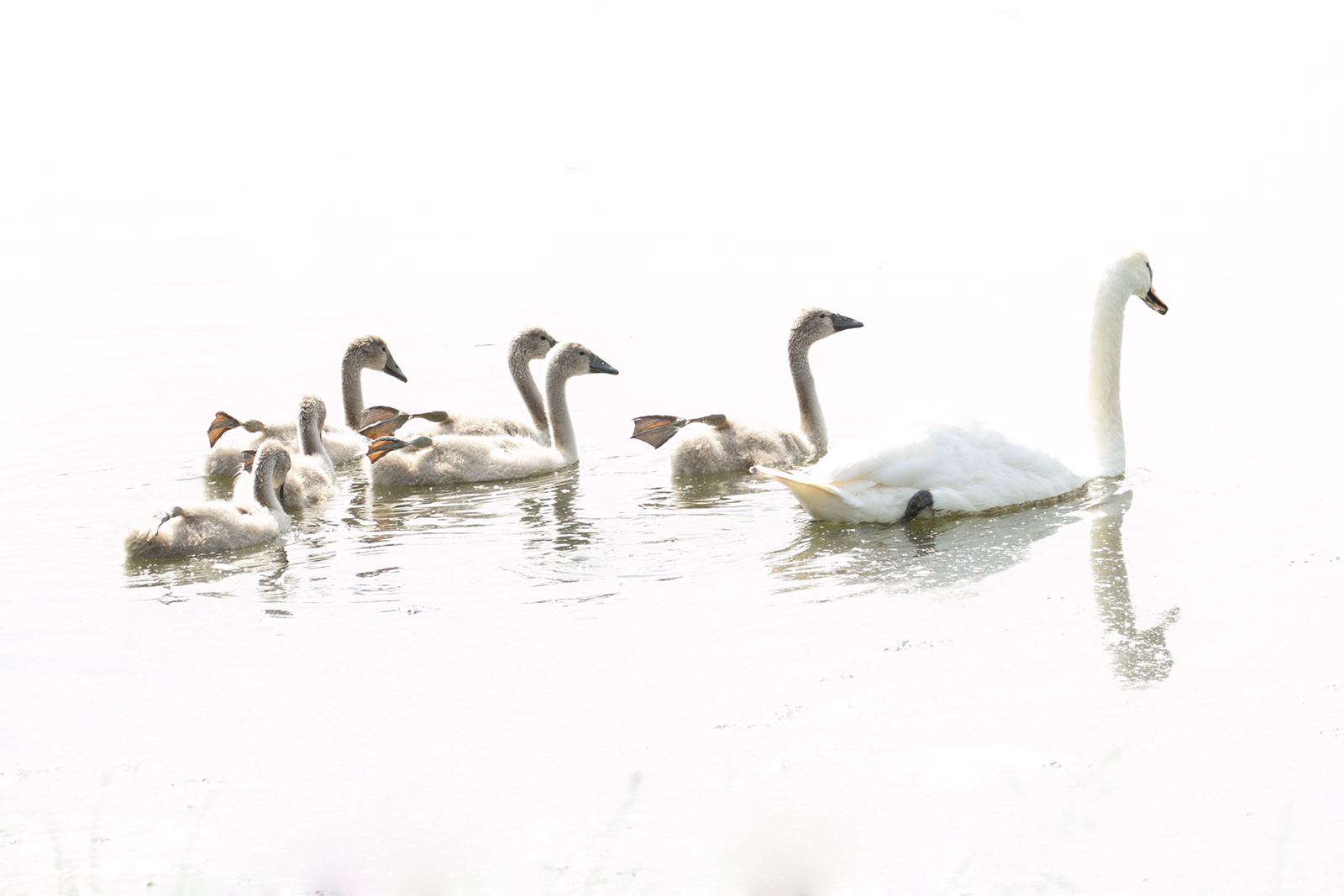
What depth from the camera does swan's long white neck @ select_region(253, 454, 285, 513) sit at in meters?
8.34

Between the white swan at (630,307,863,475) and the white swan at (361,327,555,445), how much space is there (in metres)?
1.04

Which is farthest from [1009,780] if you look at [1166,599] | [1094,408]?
[1094,408]

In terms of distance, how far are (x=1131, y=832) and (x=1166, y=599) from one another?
217cm

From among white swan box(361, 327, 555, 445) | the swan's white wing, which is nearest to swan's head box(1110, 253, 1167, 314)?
the swan's white wing

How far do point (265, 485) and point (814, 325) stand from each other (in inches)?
157

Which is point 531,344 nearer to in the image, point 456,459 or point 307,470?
point 456,459

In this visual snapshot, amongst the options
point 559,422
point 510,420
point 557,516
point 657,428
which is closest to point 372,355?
point 510,420

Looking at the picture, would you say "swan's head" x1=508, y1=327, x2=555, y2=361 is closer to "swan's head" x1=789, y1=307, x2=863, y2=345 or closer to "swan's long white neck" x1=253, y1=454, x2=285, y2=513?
"swan's head" x1=789, y1=307, x2=863, y2=345

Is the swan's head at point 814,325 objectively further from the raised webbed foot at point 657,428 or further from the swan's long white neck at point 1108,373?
the swan's long white neck at point 1108,373

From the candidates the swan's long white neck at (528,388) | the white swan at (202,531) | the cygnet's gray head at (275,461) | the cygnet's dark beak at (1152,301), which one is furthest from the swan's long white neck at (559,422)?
the cygnet's dark beak at (1152,301)

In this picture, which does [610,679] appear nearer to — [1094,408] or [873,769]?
[873,769]

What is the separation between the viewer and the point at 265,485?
834 centimetres

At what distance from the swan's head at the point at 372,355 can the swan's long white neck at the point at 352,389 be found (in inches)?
0.8

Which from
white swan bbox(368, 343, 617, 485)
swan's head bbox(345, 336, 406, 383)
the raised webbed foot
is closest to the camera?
white swan bbox(368, 343, 617, 485)
